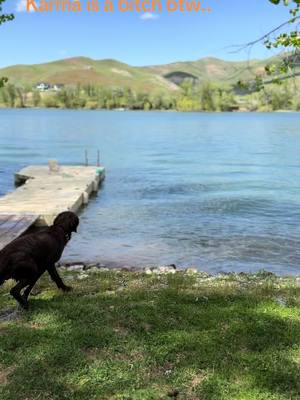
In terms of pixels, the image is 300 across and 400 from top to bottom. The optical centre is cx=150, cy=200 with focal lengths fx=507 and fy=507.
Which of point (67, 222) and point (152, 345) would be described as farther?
point (67, 222)

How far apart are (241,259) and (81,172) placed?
1987cm

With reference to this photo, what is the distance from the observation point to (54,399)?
5.48m

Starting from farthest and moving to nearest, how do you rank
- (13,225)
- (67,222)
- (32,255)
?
(13,225) < (67,222) < (32,255)

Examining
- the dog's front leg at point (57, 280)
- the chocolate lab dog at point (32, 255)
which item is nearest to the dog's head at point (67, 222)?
the chocolate lab dog at point (32, 255)

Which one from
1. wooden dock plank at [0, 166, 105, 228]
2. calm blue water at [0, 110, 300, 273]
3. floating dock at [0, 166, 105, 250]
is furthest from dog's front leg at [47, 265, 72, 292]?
wooden dock plank at [0, 166, 105, 228]

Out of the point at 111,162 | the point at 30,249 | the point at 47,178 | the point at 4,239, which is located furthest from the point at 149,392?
the point at 111,162

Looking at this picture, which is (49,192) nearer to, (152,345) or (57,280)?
(57,280)

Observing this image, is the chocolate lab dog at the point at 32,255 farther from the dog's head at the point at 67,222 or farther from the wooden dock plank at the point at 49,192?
the wooden dock plank at the point at 49,192

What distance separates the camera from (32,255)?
25.7 feet

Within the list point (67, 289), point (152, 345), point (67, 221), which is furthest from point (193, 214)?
point (152, 345)

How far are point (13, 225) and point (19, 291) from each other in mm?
8735

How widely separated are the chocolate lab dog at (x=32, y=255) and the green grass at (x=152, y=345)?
0.53 meters

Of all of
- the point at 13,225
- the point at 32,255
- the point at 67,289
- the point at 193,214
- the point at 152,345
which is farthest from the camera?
the point at 193,214

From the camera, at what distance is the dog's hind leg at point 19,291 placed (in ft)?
25.5
